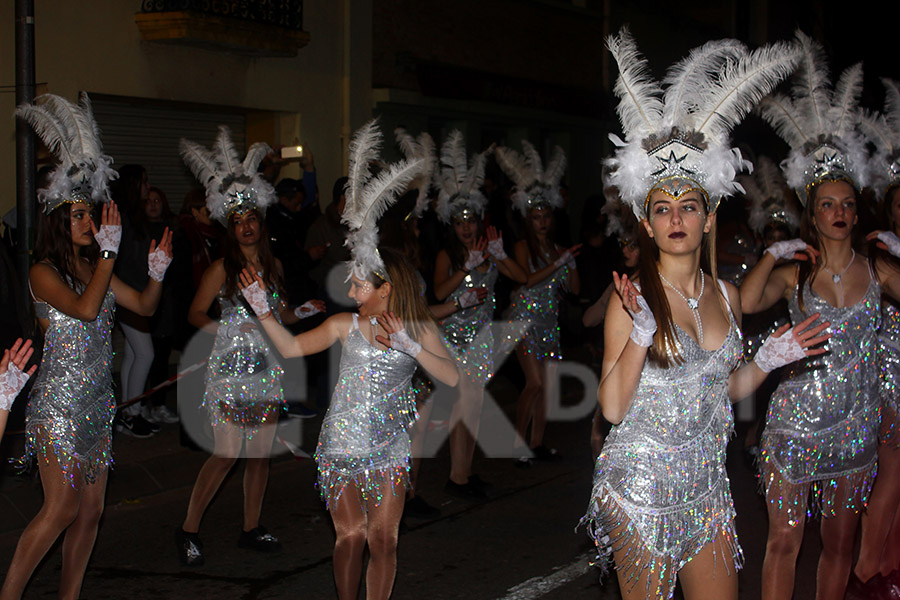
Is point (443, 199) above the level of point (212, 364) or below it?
above

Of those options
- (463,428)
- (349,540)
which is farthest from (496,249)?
(349,540)

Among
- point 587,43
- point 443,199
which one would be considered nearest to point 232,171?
point 443,199

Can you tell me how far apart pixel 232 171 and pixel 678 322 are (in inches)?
133

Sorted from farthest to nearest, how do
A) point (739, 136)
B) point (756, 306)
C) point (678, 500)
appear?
point (739, 136) → point (756, 306) → point (678, 500)

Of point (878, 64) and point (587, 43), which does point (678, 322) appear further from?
point (878, 64)

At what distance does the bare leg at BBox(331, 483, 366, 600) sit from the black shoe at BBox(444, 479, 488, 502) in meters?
2.74

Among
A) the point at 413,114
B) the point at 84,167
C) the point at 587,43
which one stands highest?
the point at 587,43

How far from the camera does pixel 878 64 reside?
26.9 metres

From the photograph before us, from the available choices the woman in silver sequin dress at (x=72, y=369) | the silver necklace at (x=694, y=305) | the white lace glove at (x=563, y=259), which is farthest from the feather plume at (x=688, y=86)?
the white lace glove at (x=563, y=259)

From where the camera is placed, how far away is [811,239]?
4.99 meters

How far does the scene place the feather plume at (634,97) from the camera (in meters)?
3.91

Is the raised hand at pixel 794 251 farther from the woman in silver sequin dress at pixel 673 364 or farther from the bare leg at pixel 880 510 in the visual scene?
the woman in silver sequin dress at pixel 673 364

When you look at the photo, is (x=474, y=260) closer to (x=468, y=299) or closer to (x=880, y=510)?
(x=468, y=299)

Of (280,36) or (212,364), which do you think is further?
(280,36)
